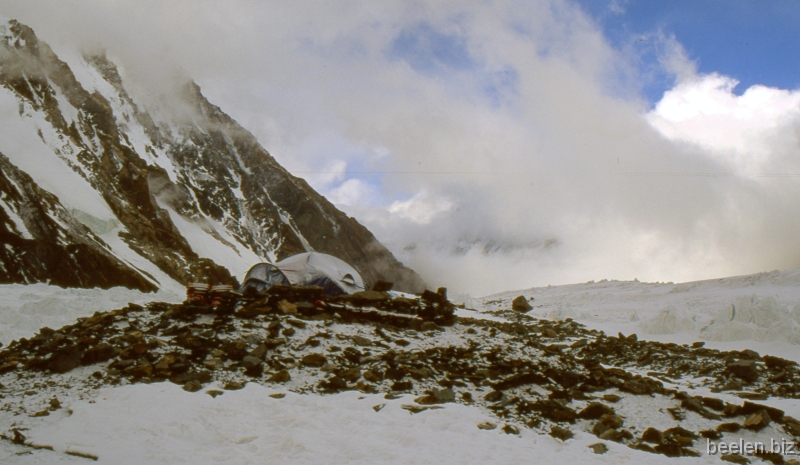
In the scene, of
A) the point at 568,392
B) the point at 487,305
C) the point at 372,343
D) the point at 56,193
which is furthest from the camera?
the point at 56,193

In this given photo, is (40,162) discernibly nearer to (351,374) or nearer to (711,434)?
(351,374)

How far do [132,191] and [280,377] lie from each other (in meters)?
66.7

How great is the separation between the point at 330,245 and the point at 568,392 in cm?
10485

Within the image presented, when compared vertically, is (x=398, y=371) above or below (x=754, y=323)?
below

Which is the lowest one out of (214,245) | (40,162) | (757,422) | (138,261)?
(757,422)

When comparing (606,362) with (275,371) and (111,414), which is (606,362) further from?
(111,414)

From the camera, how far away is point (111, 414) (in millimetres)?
9164

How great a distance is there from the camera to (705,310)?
28.6 meters

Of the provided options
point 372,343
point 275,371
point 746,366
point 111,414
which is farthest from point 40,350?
point 746,366

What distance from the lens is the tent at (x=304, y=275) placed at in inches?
970

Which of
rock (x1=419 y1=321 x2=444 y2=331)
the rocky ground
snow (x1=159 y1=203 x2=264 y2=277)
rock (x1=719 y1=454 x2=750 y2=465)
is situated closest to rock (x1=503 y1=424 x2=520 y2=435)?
the rocky ground

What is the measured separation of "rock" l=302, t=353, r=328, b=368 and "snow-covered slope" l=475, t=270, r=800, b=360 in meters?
16.2

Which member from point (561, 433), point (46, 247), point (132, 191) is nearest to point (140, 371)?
point (561, 433)

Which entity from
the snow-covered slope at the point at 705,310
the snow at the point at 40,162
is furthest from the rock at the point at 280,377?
the snow at the point at 40,162
